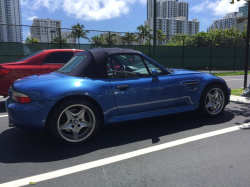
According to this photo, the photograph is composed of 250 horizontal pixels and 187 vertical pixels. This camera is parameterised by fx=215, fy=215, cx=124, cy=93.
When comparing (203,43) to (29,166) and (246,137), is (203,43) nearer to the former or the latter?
(246,137)

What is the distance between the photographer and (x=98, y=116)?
3.46 m

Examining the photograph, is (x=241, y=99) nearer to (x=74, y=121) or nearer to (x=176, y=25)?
(x=74, y=121)

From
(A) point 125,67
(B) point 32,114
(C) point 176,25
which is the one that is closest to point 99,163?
(B) point 32,114

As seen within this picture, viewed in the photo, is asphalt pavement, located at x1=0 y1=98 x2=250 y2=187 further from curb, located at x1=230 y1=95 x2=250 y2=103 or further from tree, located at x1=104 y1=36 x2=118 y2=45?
tree, located at x1=104 y1=36 x2=118 y2=45

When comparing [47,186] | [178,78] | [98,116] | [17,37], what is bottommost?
[47,186]

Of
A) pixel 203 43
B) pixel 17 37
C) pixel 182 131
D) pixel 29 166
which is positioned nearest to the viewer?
pixel 29 166

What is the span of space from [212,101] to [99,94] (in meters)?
2.61

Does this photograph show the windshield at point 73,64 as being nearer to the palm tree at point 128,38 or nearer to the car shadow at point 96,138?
the car shadow at point 96,138

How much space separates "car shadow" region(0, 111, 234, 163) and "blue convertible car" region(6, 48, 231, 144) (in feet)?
0.81

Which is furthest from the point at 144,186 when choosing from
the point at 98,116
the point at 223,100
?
the point at 223,100

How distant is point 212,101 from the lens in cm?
464

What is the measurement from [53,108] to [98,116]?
0.71m

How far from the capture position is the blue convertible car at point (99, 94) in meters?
3.14

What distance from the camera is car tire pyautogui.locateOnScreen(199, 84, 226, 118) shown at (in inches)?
177
